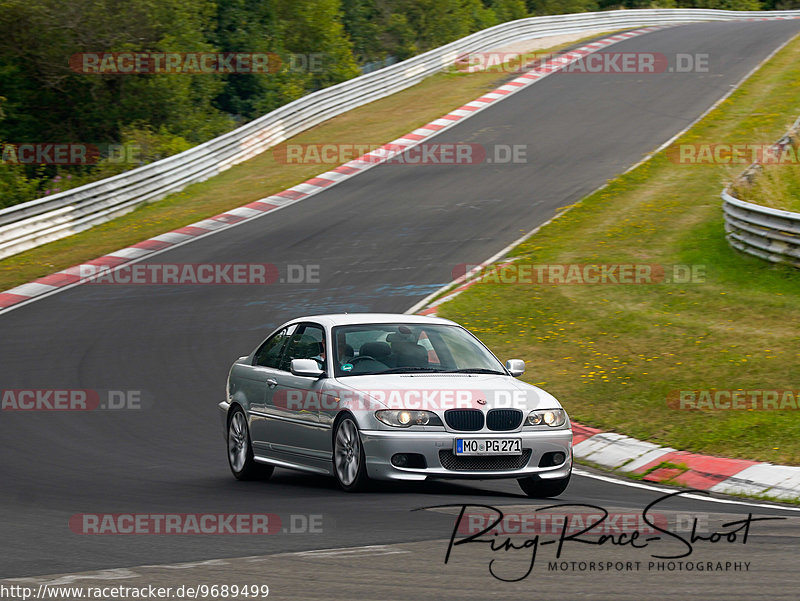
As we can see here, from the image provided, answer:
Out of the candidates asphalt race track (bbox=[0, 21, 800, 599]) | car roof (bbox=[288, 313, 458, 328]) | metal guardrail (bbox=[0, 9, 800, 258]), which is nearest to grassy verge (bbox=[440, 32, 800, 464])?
asphalt race track (bbox=[0, 21, 800, 599])

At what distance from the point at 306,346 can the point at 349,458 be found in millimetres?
1468

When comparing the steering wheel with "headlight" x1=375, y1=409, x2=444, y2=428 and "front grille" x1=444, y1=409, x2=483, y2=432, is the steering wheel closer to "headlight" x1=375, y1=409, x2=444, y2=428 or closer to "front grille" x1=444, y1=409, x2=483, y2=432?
"headlight" x1=375, y1=409, x2=444, y2=428

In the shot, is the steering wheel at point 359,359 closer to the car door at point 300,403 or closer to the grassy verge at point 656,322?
the car door at point 300,403

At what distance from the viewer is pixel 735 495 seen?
948 centimetres

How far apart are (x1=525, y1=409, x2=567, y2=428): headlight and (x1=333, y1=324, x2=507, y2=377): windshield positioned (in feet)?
2.75

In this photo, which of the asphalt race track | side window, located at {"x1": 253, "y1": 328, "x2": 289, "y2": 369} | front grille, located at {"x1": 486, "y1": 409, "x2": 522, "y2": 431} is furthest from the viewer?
side window, located at {"x1": 253, "y1": 328, "x2": 289, "y2": 369}

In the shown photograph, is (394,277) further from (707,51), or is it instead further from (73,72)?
(707,51)

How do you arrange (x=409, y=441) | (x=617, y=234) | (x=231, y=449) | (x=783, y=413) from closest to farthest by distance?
(x=409, y=441) → (x=231, y=449) → (x=783, y=413) → (x=617, y=234)

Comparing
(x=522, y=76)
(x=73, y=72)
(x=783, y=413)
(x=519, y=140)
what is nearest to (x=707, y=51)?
(x=522, y=76)

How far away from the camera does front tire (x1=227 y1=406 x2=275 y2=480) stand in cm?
1049

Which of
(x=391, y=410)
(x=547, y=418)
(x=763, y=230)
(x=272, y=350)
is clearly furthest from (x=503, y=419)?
(x=763, y=230)

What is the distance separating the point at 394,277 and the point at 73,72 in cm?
1838

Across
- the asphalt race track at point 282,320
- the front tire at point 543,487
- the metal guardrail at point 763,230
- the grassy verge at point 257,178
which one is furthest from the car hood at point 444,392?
the grassy verge at point 257,178

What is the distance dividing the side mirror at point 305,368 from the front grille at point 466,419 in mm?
1251
